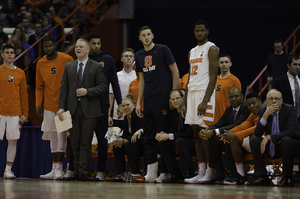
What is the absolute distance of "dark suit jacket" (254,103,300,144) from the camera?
225 inches

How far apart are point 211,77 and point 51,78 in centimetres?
251

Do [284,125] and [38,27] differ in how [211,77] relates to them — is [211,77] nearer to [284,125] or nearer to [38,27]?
[284,125]

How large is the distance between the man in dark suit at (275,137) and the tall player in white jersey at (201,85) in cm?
65

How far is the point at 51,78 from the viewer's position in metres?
6.79

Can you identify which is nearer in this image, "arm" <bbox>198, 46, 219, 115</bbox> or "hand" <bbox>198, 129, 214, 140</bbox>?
"arm" <bbox>198, 46, 219, 115</bbox>

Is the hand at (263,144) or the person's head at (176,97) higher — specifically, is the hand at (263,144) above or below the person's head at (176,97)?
below

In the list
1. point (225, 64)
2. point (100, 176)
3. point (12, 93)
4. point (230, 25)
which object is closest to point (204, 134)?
point (100, 176)

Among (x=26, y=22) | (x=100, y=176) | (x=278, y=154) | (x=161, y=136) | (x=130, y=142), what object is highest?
(x=26, y=22)

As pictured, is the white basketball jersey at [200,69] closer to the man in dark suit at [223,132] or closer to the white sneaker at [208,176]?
the man in dark suit at [223,132]

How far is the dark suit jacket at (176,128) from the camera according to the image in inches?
243

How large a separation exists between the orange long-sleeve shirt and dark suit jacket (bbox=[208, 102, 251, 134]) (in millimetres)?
76

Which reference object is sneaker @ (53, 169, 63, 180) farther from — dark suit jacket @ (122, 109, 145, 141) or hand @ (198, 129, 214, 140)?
hand @ (198, 129, 214, 140)

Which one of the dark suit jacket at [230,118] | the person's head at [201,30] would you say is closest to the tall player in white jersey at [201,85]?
the person's head at [201,30]

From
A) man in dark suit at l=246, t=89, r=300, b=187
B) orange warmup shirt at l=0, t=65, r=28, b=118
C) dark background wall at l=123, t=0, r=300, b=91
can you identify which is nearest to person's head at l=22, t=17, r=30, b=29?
dark background wall at l=123, t=0, r=300, b=91
